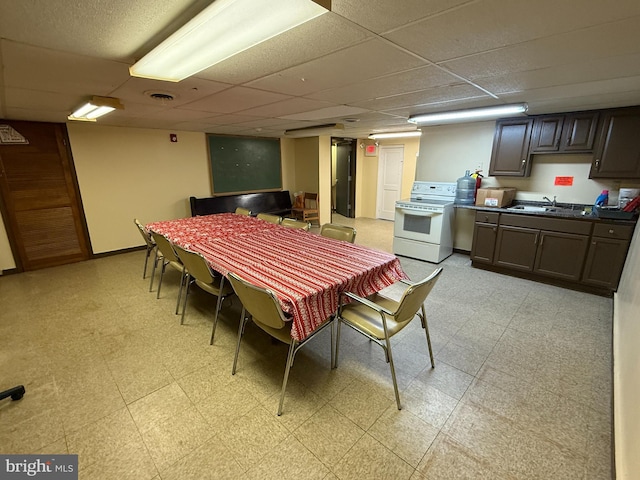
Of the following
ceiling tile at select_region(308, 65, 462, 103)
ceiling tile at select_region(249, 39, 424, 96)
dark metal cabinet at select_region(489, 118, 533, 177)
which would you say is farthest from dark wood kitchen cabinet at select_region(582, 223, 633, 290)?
ceiling tile at select_region(249, 39, 424, 96)

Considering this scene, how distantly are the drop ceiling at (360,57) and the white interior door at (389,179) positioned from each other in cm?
386

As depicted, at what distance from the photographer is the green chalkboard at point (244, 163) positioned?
18.5 ft

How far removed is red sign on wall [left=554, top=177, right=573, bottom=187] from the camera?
362cm

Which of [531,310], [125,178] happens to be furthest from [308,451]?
[125,178]

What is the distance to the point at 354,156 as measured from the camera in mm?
7215

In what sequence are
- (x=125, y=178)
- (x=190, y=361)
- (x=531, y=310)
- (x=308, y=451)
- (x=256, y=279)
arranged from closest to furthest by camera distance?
1. (x=308, y=451)
2. (x=256, y=279)
3. (x=190, y=361)
4. (x=531, y=310)
5. (x=125, y=178)

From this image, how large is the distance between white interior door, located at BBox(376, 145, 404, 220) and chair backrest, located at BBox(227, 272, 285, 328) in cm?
560

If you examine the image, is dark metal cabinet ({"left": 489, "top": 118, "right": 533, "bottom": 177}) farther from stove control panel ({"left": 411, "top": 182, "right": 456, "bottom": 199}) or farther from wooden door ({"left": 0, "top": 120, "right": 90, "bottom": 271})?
wooden door ({"left": 0, "top": 120, "right": 90, "bottom": 271})

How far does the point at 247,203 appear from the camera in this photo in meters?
6.08

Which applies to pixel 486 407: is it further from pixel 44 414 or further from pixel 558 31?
pixel 44 414

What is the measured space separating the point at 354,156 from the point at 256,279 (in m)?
6.00

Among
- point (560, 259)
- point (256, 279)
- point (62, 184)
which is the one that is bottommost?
point (560, 259)

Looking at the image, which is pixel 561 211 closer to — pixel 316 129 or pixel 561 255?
pixel 561 255

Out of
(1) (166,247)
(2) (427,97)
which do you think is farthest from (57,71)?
(2) (427,97)
